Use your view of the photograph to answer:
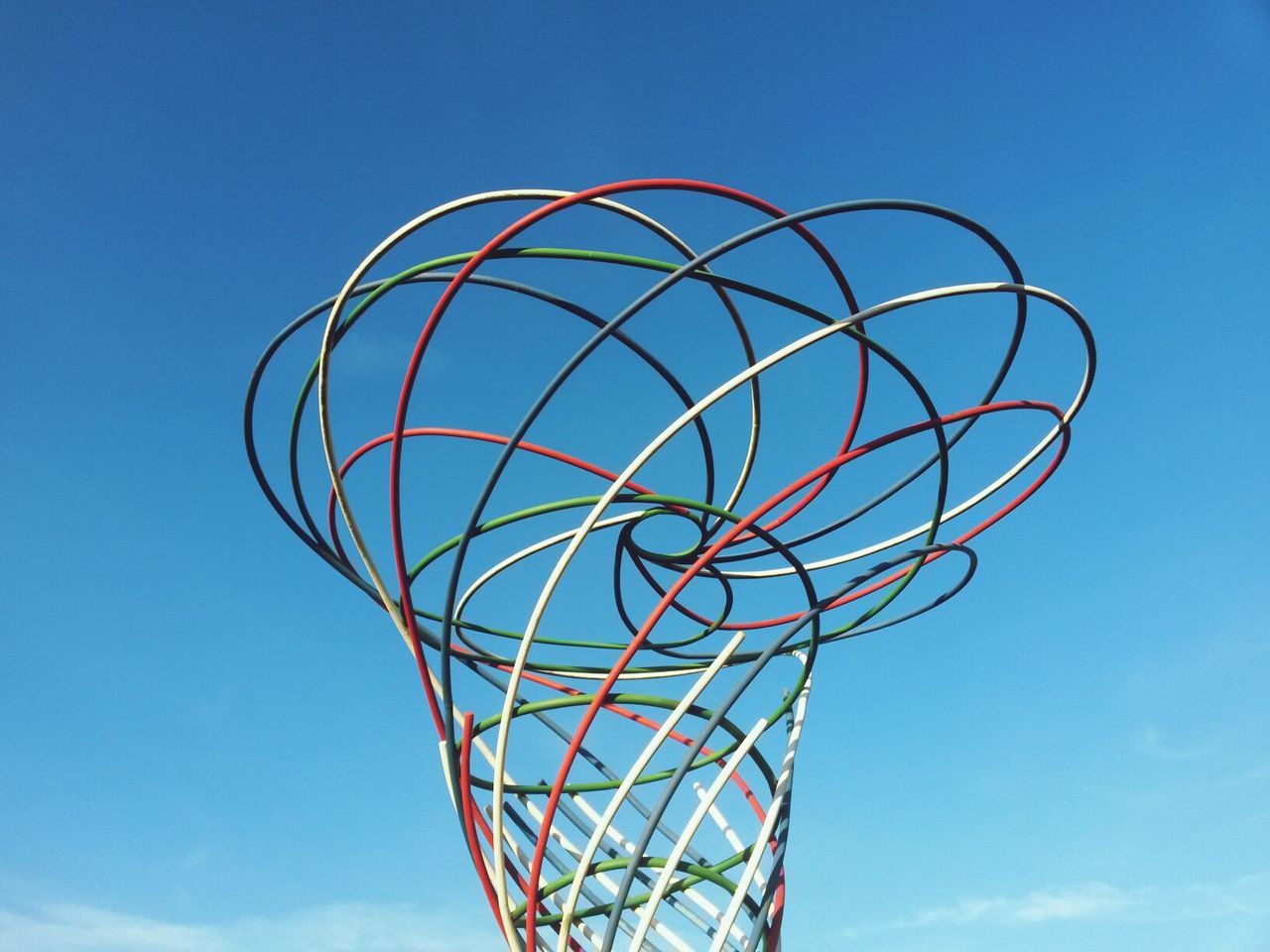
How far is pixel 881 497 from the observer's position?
12.8 metres

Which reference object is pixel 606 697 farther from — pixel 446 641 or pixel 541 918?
pixel 541 918

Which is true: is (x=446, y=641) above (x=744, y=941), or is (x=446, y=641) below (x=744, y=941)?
above

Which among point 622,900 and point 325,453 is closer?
point 622,900

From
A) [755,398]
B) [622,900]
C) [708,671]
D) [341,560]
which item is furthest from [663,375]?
[622,900]

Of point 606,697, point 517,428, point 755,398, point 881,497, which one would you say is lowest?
point 606,697

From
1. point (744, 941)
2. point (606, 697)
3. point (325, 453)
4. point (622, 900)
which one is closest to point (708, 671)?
point (606, 697)

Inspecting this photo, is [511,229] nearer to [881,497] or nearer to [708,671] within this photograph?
[708,671]

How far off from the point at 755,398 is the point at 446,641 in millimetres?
4630

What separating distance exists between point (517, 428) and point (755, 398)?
140 inches

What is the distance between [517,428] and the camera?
33.2 ft

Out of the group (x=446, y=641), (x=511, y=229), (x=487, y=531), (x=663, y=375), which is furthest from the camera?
(x=663, y=375)

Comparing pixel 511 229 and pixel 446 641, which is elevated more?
pixel 511 229

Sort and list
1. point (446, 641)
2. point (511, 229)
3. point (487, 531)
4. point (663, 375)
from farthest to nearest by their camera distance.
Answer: point (663, 375) → point (487, 531) → point (446, 641) → point (511, 229)

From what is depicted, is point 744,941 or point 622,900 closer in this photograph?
point 622,900
